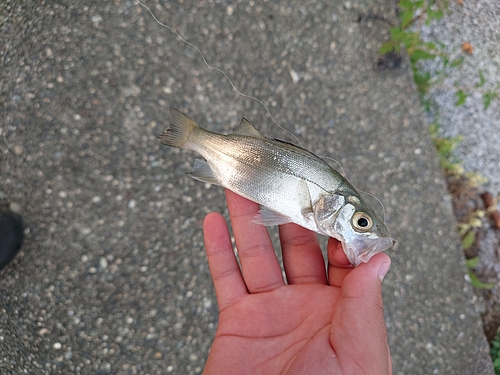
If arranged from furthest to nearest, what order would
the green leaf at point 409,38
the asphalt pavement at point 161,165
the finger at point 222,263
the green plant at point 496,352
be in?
the green plant at point 496,352, the green leaf at point 409,38, the asphalt pavement at point 161,165, the finger at point 222,263

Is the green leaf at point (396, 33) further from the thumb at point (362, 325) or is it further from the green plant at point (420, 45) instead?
the thumb at point (362, 325)

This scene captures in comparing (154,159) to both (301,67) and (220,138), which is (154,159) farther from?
(301,67)

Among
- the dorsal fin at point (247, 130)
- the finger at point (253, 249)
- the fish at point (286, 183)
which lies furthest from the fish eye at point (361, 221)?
the dorsal fin at point (247, 130)

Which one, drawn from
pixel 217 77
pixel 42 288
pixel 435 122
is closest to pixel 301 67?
pixel 217 77

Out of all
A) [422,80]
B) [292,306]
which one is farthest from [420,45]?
[292,306]

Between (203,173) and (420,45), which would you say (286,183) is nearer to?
(203,173)
